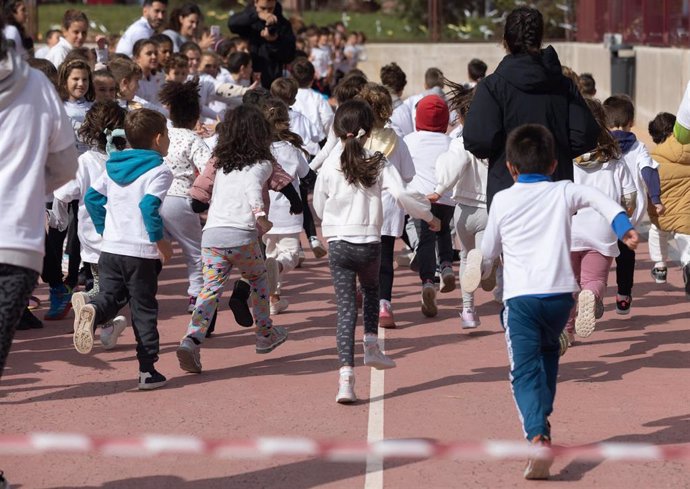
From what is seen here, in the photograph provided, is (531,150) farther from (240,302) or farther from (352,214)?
(240,302)

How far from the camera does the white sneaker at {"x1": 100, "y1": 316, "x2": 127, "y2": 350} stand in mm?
9328

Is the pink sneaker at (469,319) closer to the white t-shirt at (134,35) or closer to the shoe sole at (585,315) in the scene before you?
the shoe sole at (585,315)

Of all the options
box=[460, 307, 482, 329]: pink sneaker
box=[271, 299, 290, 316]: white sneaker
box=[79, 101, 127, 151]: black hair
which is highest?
box=[79, 101, 127, 151]: black hair

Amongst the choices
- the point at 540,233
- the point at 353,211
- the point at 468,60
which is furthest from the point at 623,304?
the point at 468,60

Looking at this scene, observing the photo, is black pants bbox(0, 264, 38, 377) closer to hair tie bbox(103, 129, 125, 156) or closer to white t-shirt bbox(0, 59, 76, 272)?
white t-shirt bbox(0, 59, 76, 272)

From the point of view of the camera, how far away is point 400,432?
23.7 ft

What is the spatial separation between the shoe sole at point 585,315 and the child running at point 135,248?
263 centimetres

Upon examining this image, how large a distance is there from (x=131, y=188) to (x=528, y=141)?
2.74 metres

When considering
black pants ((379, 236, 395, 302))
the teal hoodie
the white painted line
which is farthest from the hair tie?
the white painted line

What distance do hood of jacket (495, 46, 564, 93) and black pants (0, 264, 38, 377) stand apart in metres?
3.62

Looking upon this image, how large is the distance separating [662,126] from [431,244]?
88.1 inches

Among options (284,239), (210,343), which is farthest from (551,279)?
(284,239)

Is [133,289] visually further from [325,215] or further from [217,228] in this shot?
[325,215]

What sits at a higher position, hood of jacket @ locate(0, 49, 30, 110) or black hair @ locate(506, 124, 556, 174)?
hood of jacket @ locate(0, 49, 30, 110)
